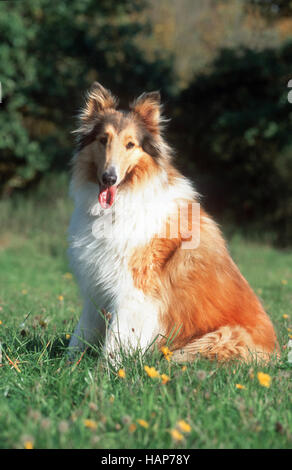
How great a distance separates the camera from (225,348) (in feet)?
10.5

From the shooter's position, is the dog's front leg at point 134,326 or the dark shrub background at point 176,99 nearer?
the dog's front leg at point 134,326

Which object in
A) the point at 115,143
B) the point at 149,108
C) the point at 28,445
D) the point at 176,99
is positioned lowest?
the point at 28,445

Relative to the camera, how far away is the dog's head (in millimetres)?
3582

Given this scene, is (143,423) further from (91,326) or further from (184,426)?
(91,326)

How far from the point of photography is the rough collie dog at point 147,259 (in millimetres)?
3383

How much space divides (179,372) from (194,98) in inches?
475

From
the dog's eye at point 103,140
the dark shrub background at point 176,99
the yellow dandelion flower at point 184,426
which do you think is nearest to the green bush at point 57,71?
the dark shrub background at point 176,99

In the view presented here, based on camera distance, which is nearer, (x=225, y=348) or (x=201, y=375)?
(x=201, y=375)

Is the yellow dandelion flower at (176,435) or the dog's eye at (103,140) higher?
the dog's eye at (103,140)

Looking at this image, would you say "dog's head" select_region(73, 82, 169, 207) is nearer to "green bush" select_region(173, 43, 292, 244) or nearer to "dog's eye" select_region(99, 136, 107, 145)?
"dog's eye" select_region(99, 136, 107, 145)

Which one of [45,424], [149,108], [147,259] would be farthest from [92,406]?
[149,108]

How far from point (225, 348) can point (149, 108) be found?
2033 mm

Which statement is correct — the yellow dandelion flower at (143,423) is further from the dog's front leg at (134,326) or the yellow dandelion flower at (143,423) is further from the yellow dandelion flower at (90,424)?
the dog's front leg at (134,326)

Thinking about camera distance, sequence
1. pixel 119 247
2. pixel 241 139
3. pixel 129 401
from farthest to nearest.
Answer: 1. pixel 241 139
2. pixel 119 247
3. pixel 129 401
